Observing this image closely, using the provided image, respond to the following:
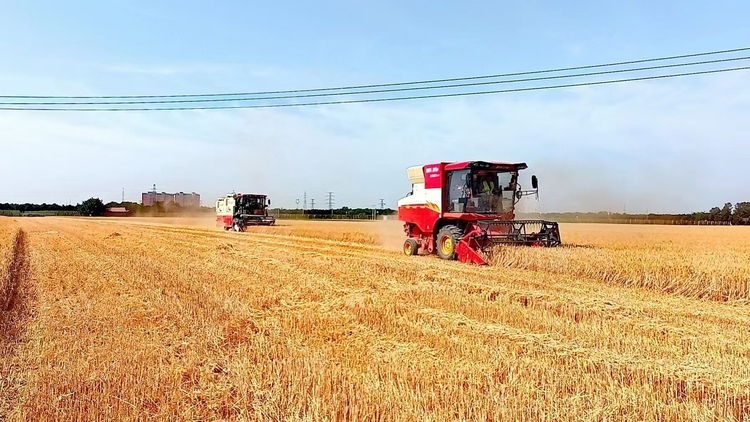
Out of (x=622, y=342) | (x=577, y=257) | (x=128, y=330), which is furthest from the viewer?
(x=577, y=257)

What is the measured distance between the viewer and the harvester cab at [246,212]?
31.2 m

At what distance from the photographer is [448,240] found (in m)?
14.1

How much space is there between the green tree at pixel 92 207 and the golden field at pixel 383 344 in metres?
76.1

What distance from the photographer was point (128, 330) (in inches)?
241

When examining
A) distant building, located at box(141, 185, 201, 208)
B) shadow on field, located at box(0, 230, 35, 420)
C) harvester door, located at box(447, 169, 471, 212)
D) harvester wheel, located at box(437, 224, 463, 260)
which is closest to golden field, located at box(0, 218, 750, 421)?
shadow on field, located at box(0, 230, 35, 420)

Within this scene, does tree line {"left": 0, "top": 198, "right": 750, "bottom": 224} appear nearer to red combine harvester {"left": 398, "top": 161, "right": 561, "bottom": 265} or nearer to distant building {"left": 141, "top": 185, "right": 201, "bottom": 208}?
distant building {"left": 141, "top": 185, "right": 201, "bottom": 208}

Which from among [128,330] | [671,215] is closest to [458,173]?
[128,330]

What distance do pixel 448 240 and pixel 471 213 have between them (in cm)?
96

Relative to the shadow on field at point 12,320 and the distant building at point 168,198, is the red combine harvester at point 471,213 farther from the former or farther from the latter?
the distant building at point 168,198

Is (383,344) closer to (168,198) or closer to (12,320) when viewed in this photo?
(12,320)

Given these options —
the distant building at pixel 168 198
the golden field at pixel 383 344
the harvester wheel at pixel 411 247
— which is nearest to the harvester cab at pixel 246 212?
the harvester wheel at pixel 411 247

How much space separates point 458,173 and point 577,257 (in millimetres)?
4098

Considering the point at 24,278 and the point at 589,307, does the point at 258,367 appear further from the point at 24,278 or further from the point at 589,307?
the point at 24,278

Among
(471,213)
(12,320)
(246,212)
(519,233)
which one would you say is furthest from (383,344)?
(246,212)
